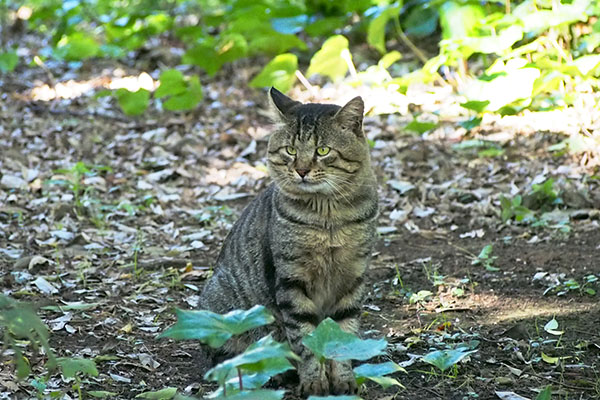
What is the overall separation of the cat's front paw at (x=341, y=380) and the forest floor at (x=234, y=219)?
101mm

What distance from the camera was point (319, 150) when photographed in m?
3.46

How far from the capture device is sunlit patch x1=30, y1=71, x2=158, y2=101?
27.1 feet

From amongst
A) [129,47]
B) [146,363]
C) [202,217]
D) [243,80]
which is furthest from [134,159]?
[146,363]

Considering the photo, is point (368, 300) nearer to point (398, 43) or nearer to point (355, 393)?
point (355, 393)

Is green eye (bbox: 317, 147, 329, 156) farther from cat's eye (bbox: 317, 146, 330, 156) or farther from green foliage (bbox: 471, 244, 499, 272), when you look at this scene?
green foliage (bbox: 471, 244, 499, 272)

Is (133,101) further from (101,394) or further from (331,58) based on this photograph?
(101,394)

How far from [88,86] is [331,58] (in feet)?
11.8

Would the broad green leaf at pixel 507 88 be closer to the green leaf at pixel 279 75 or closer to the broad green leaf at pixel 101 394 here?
the green leaf at pixel 279 75

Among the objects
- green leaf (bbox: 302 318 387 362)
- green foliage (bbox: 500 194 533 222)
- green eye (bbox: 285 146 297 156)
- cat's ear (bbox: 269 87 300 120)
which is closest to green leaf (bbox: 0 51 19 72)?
cat's ear (bbox: 269 87 300 120)

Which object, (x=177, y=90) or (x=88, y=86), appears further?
(x=88, y=86)

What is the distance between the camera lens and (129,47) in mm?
9000

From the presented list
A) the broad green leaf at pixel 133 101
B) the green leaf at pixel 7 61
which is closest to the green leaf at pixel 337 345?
the broad green leaf at pixel 133 101

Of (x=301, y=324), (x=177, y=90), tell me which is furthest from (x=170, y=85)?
(x=301, y=324)

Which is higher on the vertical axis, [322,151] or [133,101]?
[322,151]
